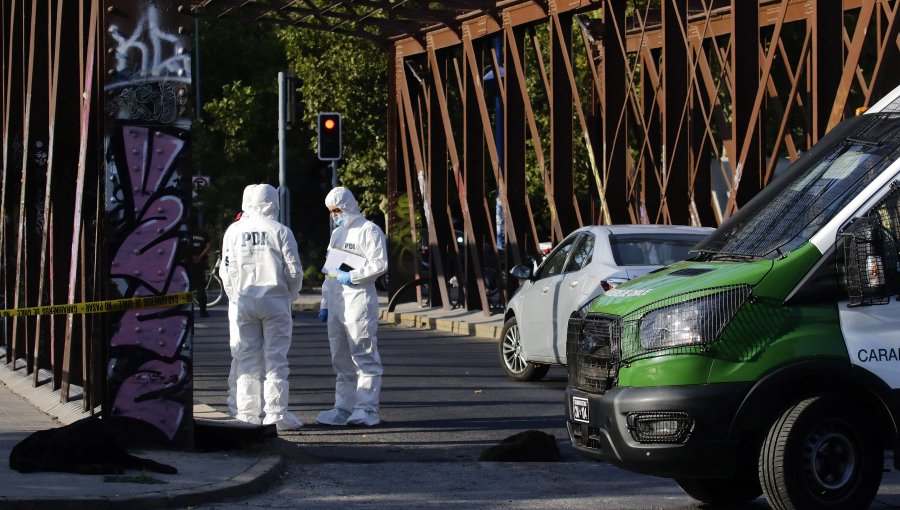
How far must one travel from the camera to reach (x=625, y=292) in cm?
757

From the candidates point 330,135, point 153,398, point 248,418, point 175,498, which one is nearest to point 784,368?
point 175,498

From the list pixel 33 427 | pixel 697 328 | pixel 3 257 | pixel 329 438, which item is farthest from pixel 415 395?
pixel 697 328

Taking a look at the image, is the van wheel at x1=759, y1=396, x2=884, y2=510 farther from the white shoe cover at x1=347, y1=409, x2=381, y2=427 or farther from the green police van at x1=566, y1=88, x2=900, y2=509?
the white shoe cover at x1=347, y1=409, x2=381, y2=427

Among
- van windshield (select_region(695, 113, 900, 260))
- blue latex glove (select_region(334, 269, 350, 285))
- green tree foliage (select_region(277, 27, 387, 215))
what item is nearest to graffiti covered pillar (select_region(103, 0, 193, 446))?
blue latex glove (select_region(334, 269, 350, 285))

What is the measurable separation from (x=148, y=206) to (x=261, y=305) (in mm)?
1493

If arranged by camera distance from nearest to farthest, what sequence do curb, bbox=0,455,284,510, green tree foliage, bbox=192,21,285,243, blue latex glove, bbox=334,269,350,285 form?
curb, bbox=0,455,284,510, blue latex glove, bbox=334,269,350,285, green tree foliage, bbox=192,21,285,243

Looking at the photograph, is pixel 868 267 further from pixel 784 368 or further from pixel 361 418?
pixel 361 418

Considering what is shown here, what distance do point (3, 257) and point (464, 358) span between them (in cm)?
520

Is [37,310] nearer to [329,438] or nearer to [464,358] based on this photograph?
[329,438]

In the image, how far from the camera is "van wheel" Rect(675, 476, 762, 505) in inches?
315

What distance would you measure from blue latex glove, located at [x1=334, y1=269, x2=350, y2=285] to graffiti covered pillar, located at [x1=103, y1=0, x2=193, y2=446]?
185 cm

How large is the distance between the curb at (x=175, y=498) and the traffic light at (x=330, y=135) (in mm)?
16099

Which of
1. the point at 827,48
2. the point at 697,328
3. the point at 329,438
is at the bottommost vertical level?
the point at 329,438

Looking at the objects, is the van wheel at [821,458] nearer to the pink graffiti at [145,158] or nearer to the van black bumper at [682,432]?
the van black bumper at [682,432]
